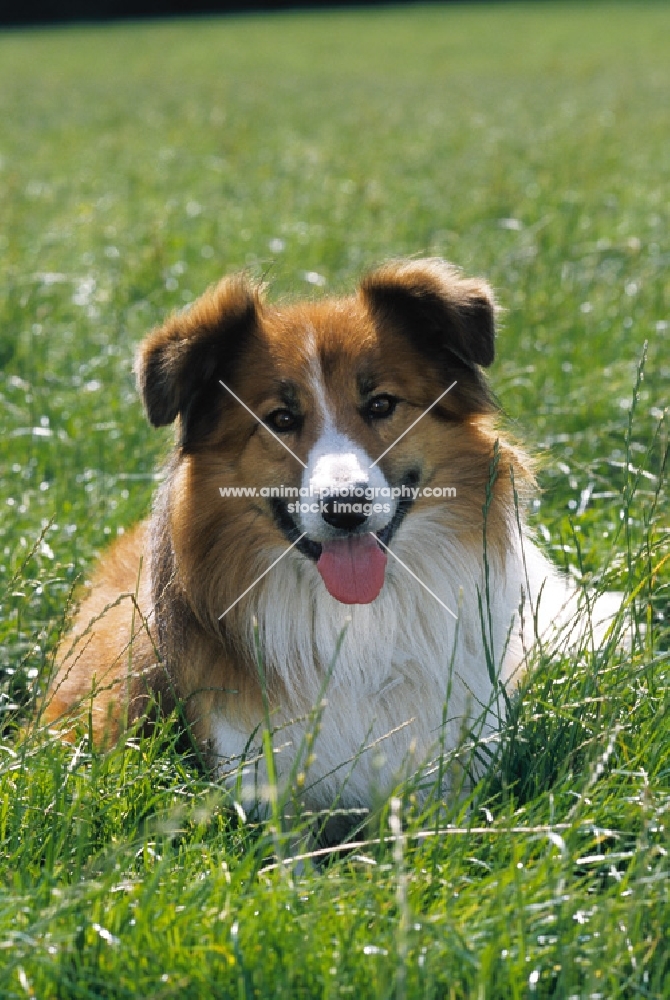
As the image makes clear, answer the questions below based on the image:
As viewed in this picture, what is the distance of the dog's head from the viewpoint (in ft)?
11.0

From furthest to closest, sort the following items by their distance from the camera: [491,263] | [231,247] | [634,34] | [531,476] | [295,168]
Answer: [634,34] → [295,168] → [231,247] → [491,263] → [531,476]

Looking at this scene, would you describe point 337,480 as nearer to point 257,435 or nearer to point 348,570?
point 348,570

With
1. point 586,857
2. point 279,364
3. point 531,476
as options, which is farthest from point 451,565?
point 586,857

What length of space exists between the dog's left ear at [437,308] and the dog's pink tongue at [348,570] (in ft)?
2.30

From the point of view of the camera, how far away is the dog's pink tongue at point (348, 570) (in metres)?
3.30

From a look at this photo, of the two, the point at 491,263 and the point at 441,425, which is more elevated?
the point at 491,263

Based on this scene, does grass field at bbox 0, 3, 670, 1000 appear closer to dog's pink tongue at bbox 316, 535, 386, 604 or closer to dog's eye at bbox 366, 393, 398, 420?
dog's pink tongue at bbox 316, 535, 386, 604

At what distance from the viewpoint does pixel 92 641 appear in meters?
3.94

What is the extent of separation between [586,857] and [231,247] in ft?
20.6

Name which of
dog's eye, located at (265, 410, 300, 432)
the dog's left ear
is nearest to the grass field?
the dog's left ear

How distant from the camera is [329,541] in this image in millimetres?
3264

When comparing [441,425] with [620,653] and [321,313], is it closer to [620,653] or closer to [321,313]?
[321,313]

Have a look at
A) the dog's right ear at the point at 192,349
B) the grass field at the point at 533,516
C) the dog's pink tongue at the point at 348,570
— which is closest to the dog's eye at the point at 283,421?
the dog's right ear at the point at 192,349

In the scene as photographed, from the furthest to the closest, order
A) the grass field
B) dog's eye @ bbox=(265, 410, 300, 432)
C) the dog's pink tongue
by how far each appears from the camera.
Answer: dog's eye @ bbox=(265, 410, 300, 432) → the dog's pink tongue → the grass field
